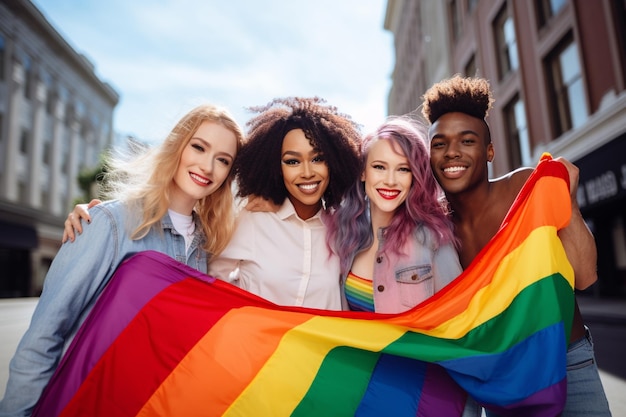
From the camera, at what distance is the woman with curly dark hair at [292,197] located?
11.5 feet

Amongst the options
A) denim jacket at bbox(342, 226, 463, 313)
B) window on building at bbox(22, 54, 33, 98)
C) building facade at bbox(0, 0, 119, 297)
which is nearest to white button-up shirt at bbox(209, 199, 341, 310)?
denim jacket at bbox(342, 226, 463, 313)

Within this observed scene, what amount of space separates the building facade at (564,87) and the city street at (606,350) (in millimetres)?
3766

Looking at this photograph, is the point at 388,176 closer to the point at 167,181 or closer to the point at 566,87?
the point at 167,181

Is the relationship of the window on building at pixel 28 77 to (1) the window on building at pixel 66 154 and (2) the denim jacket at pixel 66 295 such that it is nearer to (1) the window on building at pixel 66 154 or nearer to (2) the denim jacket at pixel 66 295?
(1) the window on building at pixel 66 154

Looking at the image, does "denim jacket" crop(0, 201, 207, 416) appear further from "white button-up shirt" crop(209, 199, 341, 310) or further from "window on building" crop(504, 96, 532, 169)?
"window on building" crop(504, 96, 532, 169)

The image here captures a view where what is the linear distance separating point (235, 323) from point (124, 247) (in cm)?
80

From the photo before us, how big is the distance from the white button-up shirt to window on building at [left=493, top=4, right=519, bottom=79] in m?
17.7

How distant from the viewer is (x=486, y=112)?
3.36 m

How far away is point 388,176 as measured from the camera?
352cm

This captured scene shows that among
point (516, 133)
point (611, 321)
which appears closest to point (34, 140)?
point (516, 133)

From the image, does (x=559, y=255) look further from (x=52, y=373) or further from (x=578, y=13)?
(x=578, y=13)

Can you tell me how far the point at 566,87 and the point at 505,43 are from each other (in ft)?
17.3

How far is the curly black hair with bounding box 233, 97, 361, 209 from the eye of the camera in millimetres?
3773

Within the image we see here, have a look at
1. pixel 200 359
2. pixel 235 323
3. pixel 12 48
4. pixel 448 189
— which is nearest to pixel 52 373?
pixel 200 359
